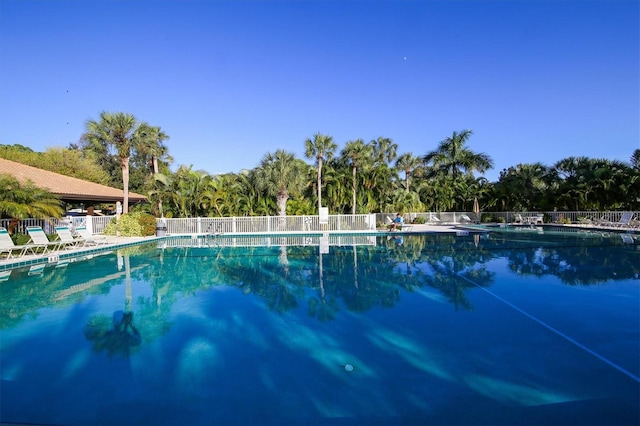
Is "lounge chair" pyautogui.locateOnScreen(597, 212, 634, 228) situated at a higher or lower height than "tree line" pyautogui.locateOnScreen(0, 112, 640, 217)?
lower

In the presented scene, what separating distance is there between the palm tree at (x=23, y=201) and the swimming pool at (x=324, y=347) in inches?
170

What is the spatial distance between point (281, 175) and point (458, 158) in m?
18.6

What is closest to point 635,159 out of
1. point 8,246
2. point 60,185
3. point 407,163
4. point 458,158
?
point 458,158

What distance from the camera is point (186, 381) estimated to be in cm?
383

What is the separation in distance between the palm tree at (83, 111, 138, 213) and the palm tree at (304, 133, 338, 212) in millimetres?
10881

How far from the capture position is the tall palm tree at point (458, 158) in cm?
3225

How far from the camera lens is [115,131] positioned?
21234mm

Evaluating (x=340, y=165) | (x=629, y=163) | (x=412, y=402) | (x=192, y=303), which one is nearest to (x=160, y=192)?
(x=340, y=165)

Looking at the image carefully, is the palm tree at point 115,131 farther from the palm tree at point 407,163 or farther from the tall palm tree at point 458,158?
the tall palm tree at point 458,158

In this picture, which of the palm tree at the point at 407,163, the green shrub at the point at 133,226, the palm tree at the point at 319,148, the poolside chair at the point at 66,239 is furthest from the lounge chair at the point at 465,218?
the poolside chair at the point at 66,239

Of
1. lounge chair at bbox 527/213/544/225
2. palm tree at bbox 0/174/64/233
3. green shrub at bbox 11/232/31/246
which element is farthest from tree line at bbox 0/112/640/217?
green shrub at bbox 11/232/31/246

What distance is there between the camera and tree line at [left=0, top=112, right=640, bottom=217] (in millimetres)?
22031

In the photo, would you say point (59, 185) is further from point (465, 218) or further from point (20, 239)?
point (465, 218)

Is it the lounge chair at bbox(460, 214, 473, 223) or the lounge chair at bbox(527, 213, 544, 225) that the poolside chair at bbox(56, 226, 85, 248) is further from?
the lounge chair at bbox(527, 213, 544, 225)
